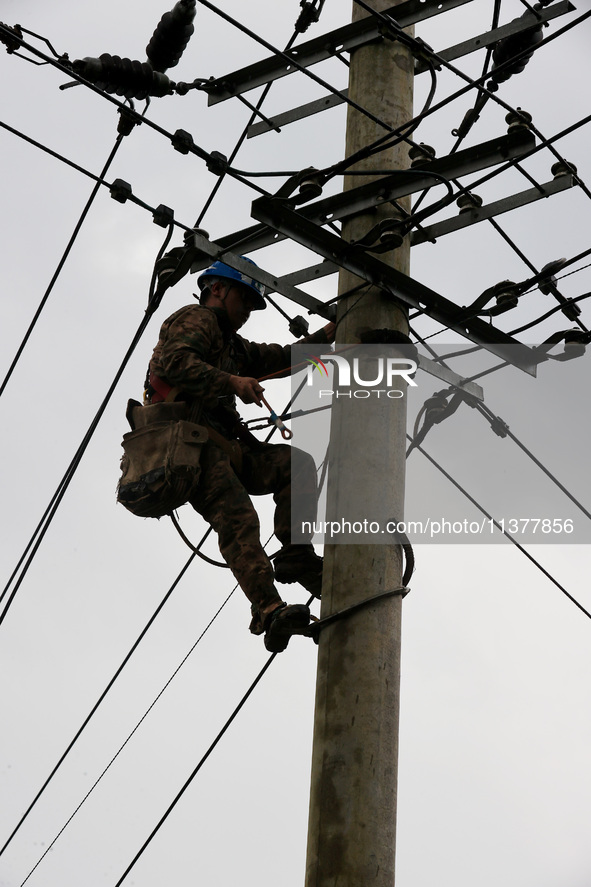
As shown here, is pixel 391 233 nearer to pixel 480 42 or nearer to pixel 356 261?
pixel 356 261

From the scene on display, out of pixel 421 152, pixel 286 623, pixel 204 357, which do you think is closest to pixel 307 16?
pixel 421 152

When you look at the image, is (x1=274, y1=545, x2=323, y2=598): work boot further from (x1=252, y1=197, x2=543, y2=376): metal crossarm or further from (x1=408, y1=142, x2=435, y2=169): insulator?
(x1=408, y1=142, x2=435, y2=169): insulator

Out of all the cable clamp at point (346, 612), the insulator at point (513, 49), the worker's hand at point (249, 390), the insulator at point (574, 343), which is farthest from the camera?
the insulator at point (513, 49)

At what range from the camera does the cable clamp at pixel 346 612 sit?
15.5 feet

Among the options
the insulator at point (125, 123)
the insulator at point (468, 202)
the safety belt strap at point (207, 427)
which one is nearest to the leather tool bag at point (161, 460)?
the safety belt strap at point (207, 427)

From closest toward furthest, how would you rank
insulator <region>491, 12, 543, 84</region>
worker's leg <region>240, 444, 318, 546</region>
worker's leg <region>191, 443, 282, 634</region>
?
1. worker's leg <region>191, 443, 282, 634</region>
2. worker's leg <region>240, 444, 318, 546</region>
3. insulator <region>491, 12, 543, 84</region>

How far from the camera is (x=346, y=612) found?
474 centimetres

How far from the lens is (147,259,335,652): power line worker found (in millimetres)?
5227

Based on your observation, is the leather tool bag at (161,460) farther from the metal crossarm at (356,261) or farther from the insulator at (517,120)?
the insulator at (517,120)

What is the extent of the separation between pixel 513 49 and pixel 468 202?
143 centimetres

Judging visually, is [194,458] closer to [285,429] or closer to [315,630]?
[285,429]

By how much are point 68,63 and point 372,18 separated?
1.47 metres

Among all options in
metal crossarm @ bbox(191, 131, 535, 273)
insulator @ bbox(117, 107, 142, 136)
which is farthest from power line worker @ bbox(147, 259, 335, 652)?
insulator @ bbox(117, 107, 142, 136)

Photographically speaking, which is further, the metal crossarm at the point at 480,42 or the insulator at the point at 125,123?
the metal crossarm at the point at 480,42
